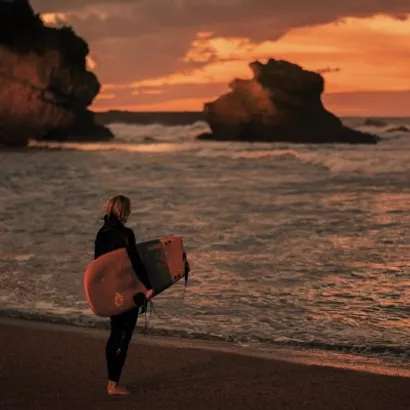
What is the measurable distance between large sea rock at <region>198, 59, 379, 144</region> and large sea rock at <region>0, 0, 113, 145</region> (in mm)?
14128

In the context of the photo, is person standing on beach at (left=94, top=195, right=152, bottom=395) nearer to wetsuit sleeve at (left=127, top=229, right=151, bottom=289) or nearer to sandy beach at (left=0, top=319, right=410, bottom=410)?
wetsuit sleeve at (left=127, top=229, right=151, bottom=289)

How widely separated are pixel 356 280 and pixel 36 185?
20.7 meters

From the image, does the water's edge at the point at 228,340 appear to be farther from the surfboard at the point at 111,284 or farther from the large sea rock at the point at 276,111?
the large sea rock at the point at 276,111

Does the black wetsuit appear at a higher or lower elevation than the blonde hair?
lower

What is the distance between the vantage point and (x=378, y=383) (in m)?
5.13

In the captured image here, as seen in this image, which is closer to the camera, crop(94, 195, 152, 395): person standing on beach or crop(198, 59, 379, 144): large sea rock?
crop(94, 195, 152, 395): person standing on beach

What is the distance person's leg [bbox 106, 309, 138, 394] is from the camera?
16.1 feet

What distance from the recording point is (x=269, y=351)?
20.3 ft

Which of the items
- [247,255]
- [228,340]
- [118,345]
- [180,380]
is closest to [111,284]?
[118,345]

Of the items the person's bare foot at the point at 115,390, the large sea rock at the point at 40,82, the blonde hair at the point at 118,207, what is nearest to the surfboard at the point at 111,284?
the blonde hair at the point at 118,207

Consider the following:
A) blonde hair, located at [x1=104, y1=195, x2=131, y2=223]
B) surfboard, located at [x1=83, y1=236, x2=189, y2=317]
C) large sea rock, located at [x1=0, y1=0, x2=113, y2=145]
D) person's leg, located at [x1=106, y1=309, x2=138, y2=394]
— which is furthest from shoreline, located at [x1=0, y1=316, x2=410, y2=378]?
large sea rock, located at [x1=0, y1=0, x2=113, y2=145]

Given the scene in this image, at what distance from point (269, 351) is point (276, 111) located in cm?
7581

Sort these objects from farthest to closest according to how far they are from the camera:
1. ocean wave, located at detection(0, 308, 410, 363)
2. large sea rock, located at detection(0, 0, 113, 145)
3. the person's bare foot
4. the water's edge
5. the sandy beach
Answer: large sea rock, located at detection(0, 0, 113, 145), ocean wave, located at detection(0, 308, 410, 363), the water's edge, the person's bare foot, the sandy beach

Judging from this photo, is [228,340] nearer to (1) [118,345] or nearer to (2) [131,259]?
(1) [118,345]
